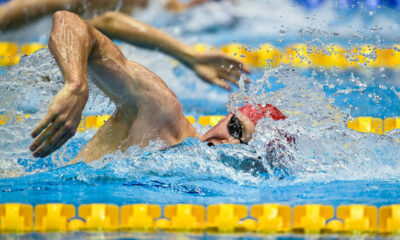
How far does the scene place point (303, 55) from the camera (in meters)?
A: 5.00

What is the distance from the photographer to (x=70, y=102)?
149cm

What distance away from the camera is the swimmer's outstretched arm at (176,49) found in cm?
238

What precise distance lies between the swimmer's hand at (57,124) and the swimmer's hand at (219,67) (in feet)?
3.11

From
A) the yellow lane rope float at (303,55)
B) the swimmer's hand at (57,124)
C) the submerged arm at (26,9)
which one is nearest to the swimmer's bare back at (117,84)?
the swimmer's hand at (57,124)

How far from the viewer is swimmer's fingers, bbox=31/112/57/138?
4.63 ft

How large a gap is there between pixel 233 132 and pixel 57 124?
1032mm

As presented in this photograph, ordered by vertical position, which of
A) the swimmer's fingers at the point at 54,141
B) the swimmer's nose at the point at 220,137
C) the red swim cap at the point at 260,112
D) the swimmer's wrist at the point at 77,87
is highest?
the red swim cap at the point at 260,112

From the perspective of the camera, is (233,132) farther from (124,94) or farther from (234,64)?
(124,94)

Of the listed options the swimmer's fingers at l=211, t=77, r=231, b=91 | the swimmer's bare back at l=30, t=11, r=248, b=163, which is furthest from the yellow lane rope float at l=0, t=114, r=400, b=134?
the swimmer's fingers at l=211, t=77, r=231, b=91

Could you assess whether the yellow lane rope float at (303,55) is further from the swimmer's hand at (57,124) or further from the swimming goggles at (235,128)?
the swimmer's hand at (57,124)

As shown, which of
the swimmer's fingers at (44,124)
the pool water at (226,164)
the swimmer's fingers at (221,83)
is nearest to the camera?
the swimmer's fingers at (44,124)

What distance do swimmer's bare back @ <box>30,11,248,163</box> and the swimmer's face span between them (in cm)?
9

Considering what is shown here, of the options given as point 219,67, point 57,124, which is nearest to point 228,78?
point 219,67

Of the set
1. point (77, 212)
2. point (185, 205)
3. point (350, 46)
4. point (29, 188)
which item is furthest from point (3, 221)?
point (350, 46)
